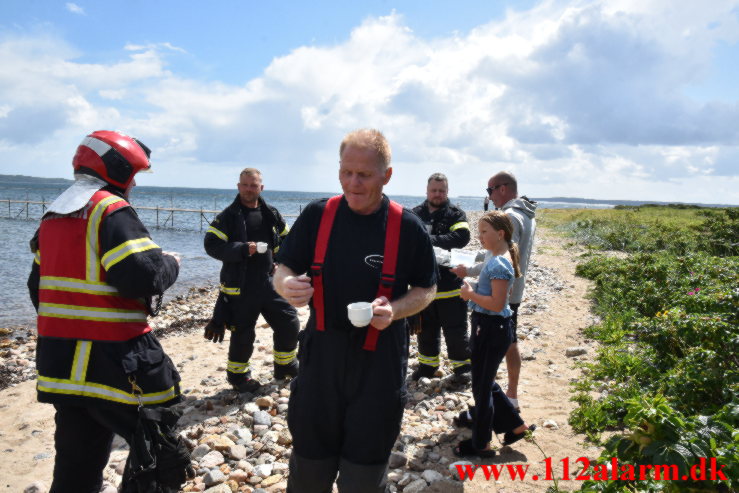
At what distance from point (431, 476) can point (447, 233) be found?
2.90 metres

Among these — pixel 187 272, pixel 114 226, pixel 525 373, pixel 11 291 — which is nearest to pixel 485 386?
pixel 525 373

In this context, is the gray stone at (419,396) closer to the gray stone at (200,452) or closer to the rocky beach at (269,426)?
the rocky beach at (269,426)

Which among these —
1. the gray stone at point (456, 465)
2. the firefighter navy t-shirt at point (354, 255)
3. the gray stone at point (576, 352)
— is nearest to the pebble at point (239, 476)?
the gray stone at point (456, 465)

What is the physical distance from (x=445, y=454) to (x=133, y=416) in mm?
2598

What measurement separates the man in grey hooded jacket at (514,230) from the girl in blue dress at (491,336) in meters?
0.42

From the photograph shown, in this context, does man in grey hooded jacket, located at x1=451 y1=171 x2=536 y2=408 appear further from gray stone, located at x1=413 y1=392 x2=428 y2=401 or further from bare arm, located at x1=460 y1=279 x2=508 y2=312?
gray stone, located at x1=413 y1=392 x2=428 y2=401

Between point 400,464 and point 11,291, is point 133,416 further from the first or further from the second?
point 11,291

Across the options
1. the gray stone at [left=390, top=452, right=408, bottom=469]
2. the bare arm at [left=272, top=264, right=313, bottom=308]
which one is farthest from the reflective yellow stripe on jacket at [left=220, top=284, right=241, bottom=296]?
the bare arm at [left=272, top=264, right=313, bottom=308]

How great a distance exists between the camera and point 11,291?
12.8 m

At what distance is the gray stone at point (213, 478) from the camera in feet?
12.0

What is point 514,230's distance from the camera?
451cm

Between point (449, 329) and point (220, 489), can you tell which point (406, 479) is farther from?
point (449, 329)

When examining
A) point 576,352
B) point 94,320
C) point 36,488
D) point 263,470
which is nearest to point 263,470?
point 263,470

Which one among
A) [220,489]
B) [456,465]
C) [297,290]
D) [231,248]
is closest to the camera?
[297,290]
